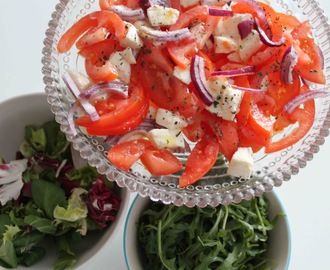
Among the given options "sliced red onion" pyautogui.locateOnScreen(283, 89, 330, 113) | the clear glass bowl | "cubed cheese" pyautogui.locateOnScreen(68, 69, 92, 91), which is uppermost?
"sliced red onion" pyautogui.locateOnScreen(283, 89, 330, 113)

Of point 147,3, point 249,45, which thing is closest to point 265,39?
point 249,45

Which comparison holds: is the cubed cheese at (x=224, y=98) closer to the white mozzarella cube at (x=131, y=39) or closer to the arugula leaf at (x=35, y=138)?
the white mozzarella cube at (x=131, y=39)

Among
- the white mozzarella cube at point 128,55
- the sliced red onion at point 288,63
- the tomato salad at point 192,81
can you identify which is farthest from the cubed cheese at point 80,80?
the sliced red onion at point 288,63

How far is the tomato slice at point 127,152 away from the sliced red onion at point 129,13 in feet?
0.96

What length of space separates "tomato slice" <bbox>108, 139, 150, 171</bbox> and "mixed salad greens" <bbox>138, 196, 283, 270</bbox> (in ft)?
0.96

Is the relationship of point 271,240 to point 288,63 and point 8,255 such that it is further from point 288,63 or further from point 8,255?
point 8,255

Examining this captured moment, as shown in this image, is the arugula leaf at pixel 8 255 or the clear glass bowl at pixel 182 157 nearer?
the clear glass bowl at pixel 182 157

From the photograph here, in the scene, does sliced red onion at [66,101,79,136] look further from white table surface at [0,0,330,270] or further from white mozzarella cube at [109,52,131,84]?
white table surface at [0,0,330,270]

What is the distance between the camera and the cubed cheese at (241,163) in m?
1.14

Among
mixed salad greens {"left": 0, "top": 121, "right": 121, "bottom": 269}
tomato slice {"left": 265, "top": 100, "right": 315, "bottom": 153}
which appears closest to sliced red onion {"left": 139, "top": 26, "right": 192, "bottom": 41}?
tomato slice {"left": 265, "top": 100, "right": 315, "bottom": 153}

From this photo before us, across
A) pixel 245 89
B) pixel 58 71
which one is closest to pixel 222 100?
pixel 245 89

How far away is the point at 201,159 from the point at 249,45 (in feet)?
0.95

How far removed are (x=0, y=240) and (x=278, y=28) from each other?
90 centimetres

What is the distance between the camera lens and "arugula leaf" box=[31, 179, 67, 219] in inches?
55.6
